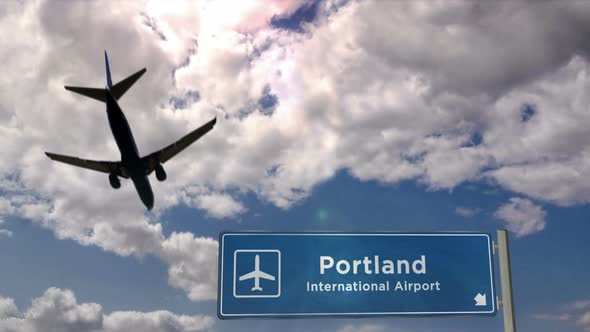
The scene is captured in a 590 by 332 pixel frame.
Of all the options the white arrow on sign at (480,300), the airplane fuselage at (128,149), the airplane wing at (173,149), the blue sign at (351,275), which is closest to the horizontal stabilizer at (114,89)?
the airplane fuselage at (128,149)

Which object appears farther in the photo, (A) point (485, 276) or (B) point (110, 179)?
(B) point (110, 179)

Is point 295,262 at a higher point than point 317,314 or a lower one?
higher

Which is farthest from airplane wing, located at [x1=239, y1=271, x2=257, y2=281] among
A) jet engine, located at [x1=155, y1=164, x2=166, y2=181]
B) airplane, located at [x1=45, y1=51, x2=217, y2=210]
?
jet engine, located at [x1=155, y1=164, x2=166, y2=181]

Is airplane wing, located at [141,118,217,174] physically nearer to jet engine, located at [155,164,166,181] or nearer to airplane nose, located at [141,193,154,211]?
jet engine, located at [155,164,166,181]

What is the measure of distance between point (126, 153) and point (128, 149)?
579 millimetres

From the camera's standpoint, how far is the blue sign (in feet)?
39.6

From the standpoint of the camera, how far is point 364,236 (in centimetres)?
1268

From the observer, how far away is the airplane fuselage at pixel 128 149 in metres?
37.4

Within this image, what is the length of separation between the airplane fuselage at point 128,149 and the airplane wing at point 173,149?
569 mm

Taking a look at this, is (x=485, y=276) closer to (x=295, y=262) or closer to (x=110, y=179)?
(x=295, y=262)

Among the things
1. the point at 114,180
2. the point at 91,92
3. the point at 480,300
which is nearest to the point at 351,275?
the point at 480,300

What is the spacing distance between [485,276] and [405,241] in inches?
75.9

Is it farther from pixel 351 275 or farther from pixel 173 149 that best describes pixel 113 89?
pixel 351 275

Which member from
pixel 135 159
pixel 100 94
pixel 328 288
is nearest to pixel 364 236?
pixel 328 288
